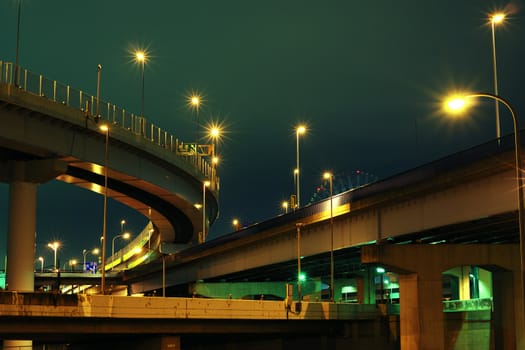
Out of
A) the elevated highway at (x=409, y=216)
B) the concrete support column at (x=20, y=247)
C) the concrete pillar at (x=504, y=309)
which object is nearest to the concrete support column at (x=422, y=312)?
the elevated highway at (x=409, y=216)

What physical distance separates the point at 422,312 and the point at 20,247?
23.7m

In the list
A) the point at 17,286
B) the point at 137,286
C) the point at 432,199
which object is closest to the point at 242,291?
the point at 137,286

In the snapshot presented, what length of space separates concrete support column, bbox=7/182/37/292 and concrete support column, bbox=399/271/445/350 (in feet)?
71.4

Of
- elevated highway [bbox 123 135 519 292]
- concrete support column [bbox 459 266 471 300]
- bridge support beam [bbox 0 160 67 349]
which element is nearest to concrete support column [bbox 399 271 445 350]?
elevated highway [bbox 123 135 519 292]

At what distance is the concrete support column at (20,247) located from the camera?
49.7 m

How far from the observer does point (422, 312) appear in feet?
155

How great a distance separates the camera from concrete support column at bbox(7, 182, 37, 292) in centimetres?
4972

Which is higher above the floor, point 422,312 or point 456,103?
point 456,103

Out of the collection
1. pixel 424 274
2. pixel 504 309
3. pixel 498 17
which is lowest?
pixel 504 309

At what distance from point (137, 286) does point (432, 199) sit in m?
69.0

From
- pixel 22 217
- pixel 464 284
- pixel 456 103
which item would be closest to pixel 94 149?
pixel 22 217

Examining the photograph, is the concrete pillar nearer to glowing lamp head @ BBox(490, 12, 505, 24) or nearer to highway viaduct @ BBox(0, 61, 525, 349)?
highway viaduct @ BBox(0, 61, 525, 349)

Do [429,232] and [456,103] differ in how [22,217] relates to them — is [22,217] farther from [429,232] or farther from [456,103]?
[456,103]

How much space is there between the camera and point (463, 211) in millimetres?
40281
